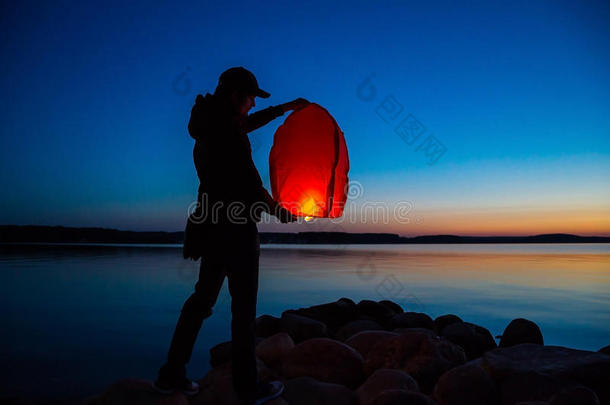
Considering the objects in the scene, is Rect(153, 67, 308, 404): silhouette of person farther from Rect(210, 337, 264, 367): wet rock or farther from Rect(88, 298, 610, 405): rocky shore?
Rect(210, 337, 264, 367): wet rock

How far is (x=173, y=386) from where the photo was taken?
2.72 m

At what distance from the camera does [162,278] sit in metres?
15.2

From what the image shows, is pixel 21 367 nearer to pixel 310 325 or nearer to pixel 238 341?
pixel 310 325

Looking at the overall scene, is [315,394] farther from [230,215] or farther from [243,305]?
[230,215]

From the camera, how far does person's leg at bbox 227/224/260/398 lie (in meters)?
2.57

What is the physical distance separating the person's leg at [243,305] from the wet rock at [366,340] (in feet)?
5.63

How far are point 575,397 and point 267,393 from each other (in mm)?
1953

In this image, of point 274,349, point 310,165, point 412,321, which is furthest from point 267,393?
point 412,321

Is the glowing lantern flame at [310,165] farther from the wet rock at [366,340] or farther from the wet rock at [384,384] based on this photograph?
the wet rock at [366,340]

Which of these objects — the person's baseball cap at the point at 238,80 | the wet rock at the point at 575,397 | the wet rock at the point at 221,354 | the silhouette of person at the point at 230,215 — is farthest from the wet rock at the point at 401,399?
the wet rock at the point at 221,354

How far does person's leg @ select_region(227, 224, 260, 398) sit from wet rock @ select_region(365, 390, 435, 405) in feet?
2.65

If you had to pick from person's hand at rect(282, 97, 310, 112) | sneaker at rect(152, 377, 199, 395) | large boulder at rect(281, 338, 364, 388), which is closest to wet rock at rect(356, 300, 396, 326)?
large boulder at rect(281, 338, 364, 388)

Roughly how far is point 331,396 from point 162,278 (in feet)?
44.0

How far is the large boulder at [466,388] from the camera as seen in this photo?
9.89 feet
